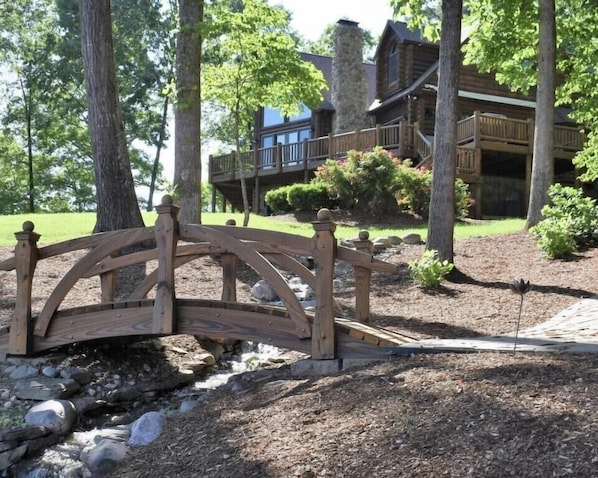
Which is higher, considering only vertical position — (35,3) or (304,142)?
(35,3)

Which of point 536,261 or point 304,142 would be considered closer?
point 536,261

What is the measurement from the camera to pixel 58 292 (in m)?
6.57

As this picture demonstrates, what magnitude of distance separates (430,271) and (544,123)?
5.77 meters

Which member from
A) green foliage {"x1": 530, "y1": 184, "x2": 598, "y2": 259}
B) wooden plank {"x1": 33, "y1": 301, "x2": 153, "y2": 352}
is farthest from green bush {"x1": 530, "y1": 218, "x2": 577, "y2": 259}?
wooden plank {"x1": 33, "y1": 301, "x2": 153, "y2": 352}

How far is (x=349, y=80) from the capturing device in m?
25.7

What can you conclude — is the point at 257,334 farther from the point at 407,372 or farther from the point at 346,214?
the point at 346,214

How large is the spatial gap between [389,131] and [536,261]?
10.5m

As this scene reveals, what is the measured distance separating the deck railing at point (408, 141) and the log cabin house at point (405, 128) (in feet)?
0.10

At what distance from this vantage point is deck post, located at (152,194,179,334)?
6020 mm

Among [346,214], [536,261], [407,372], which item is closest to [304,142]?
[346,214]

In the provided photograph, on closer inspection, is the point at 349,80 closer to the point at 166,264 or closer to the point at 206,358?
the point at 206,358

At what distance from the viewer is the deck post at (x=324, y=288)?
554 centimetres

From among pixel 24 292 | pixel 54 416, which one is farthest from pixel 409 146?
pixel 54 416

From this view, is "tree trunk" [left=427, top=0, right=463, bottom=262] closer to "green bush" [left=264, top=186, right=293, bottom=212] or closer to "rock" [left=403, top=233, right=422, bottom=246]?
"rock" [left=403, top=233, right=422, bottom=246]
